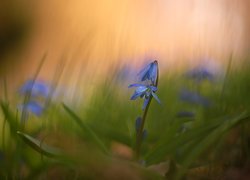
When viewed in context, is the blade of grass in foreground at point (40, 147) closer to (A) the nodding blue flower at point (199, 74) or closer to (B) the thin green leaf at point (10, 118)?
(B) the thin green leaf at point (10, 118)

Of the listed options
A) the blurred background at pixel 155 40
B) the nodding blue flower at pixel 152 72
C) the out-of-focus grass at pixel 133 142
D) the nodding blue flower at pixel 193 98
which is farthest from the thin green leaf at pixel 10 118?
the nodding blue flower at pixel 193 98

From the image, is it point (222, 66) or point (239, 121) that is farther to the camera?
point (222, 66)

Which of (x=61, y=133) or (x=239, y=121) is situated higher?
(x=239, y=121)

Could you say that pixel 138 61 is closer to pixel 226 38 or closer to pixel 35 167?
pixel 226 38

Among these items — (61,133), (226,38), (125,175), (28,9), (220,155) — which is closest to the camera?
(125,175)

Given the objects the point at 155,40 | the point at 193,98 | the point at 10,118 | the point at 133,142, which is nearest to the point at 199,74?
the point at 193,98

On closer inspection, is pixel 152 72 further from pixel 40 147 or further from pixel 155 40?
pixel 155 40

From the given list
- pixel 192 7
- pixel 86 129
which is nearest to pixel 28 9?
pixel 192 7

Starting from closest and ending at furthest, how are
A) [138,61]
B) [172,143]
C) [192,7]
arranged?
[172,143] → [192,7] → [138,61]
